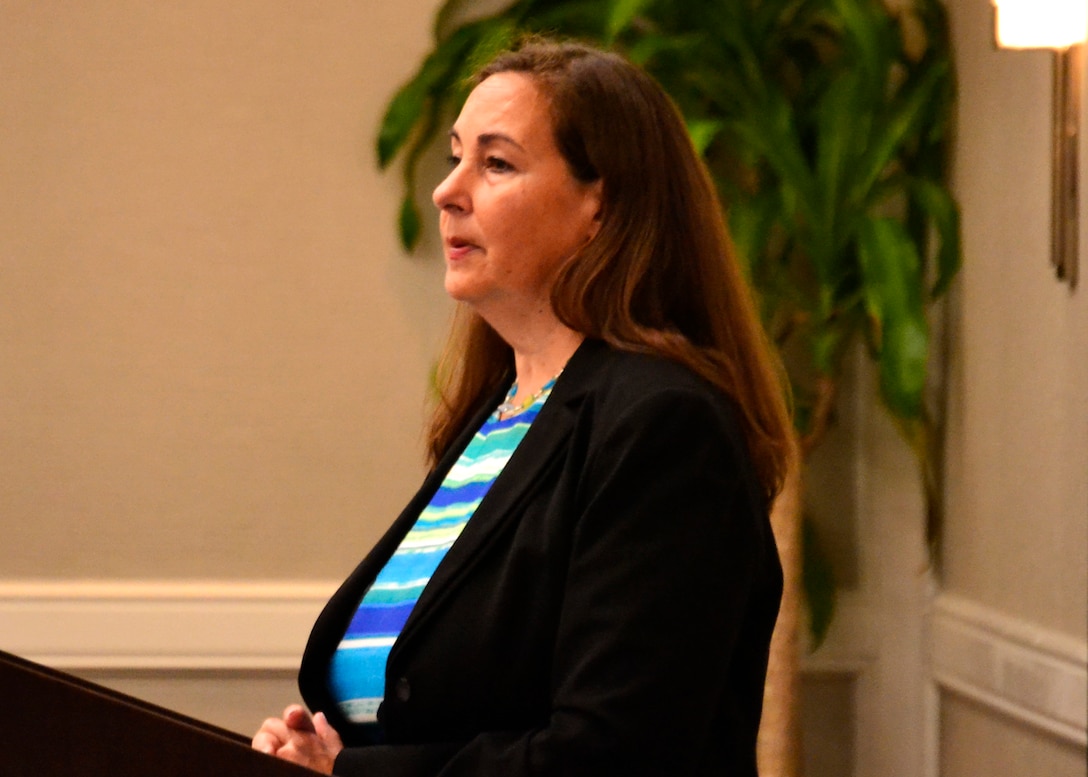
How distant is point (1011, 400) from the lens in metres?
2.34

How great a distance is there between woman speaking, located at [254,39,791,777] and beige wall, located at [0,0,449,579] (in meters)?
1.33

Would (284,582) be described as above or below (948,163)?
below

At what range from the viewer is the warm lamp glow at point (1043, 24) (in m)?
2.05

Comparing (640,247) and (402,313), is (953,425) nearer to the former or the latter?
(402,313)

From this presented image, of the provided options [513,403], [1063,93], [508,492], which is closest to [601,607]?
[508,492]

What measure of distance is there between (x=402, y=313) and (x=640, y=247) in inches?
61.8

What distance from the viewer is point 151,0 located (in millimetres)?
2746

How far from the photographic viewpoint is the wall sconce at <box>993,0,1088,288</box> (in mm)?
2047

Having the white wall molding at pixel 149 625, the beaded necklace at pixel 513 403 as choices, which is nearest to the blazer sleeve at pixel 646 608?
the beaded necklace at pixel 513 403

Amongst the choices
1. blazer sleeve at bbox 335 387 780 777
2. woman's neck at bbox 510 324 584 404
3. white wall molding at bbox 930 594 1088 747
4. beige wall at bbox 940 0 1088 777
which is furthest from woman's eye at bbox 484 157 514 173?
white wall molding at bbox 930 594 1088 747

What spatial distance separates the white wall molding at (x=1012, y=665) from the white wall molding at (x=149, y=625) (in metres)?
1.30

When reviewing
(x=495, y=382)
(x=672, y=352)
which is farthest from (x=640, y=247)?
(x=495, y=382)

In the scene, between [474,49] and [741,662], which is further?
[474,49]

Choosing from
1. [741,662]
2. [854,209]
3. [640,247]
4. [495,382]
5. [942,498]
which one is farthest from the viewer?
[942,498]
